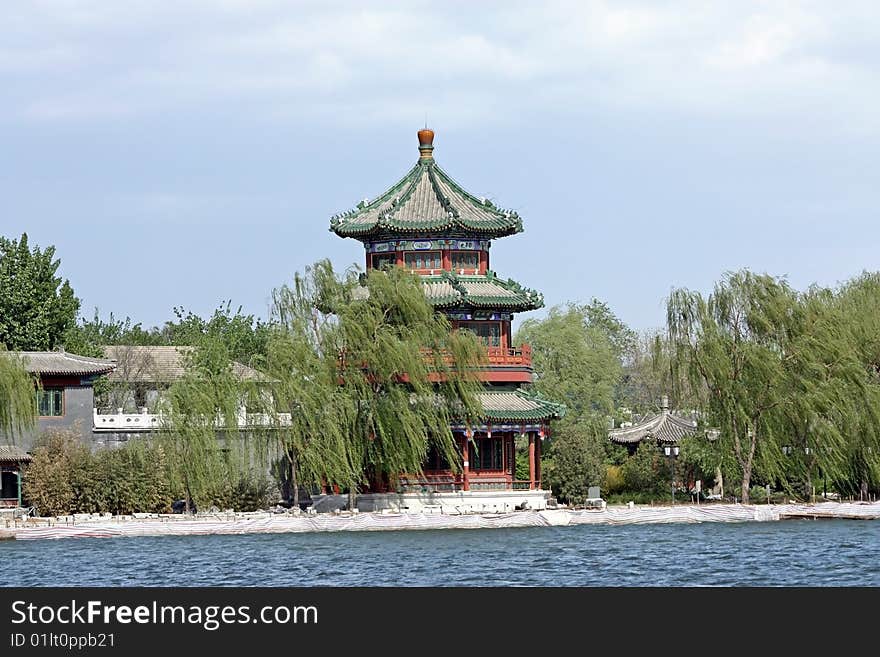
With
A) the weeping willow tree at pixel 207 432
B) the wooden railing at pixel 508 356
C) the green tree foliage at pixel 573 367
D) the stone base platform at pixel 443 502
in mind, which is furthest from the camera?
the green tree foliage at pixel 573 367

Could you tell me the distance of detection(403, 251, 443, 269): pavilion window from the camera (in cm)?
5778

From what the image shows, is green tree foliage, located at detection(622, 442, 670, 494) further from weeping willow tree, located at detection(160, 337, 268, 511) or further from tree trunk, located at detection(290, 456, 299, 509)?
weeping willow tree, located at detection(160, 337, 268, 511)

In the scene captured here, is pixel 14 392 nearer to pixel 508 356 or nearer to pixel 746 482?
pixel 508 356

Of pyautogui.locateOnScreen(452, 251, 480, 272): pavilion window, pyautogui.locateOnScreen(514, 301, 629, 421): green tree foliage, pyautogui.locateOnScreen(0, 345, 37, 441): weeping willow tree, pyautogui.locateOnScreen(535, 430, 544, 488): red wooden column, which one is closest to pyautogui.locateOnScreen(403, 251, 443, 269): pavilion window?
pyautogui.locateOnScreen(452, 251, 480, 272): pavilion window

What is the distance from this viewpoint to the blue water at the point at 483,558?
36.5 m

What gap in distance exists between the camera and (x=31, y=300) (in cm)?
6619

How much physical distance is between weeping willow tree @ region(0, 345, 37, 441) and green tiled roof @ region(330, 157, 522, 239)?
1175 cm

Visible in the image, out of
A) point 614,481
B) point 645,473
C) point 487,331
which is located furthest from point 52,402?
point 645,473

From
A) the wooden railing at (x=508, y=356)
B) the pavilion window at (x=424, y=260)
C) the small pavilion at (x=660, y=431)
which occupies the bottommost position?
the small pavilion at (x=660, y=431)

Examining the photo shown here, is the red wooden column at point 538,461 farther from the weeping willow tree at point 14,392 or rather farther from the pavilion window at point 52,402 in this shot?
the weeping willow tree at point 14,392

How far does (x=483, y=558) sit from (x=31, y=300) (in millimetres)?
30135

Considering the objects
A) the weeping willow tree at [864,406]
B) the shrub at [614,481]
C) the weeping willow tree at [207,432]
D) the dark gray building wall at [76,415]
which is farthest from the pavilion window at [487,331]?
the dark gray building wall at [76,415]

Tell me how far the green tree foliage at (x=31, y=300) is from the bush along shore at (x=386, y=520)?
1585cm
